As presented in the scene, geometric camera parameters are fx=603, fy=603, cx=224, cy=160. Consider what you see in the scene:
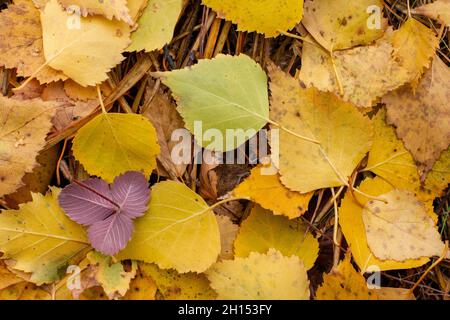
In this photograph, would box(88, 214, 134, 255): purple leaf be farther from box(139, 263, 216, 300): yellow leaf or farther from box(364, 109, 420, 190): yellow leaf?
box(364, 109, 420, 190): yellow leaf

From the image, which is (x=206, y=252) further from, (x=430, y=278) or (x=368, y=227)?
(x=430, y=278)

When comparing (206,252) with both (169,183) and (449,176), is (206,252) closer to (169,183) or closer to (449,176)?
(169,183)

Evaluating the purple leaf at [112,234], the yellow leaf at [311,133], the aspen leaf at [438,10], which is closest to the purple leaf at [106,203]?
the purple leaf at [112,234]

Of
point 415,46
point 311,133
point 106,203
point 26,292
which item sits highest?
point 415,46

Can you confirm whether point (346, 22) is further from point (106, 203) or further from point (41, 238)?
point (41, 238)

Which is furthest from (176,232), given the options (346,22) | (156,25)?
(346,22)
